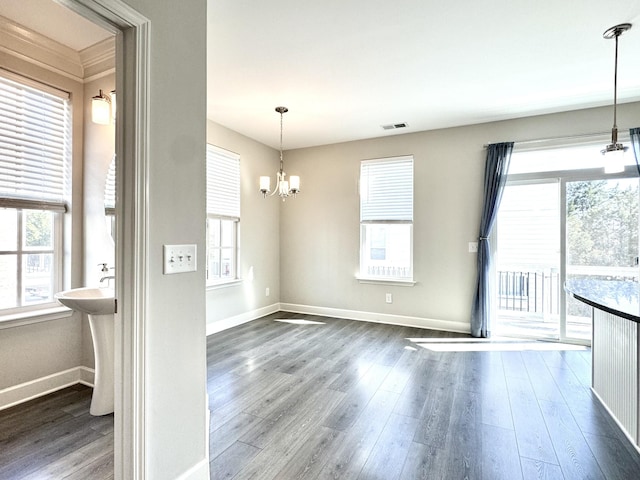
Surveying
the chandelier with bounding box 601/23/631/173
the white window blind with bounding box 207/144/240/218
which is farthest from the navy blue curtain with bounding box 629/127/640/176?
the white window blind with bounding box 207/144/240/218

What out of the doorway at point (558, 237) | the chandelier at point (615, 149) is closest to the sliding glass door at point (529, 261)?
the doorway at point (558, 237)

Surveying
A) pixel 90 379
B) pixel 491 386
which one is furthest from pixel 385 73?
pixel 90 379

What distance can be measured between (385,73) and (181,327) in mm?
2700

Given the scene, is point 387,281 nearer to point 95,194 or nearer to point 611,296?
point 611,296

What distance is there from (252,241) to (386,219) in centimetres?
201

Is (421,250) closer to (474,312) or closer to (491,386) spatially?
(474,312)

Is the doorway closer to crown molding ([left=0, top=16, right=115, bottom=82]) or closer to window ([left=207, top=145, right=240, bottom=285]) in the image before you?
window ([left=207, top=145, right=240, bottom=285])

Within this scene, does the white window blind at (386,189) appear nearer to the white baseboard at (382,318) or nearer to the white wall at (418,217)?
the white wall at (418,217)

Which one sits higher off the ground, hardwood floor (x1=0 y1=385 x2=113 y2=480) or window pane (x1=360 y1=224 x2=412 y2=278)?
window pane (x1=360 y1=224 x2=412 y2=278)

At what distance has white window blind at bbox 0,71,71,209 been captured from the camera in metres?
2.39

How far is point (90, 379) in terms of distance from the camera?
9.09 feet

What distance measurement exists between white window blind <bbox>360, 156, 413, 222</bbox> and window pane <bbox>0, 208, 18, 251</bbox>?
3837mm

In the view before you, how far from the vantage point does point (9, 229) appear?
2457mm

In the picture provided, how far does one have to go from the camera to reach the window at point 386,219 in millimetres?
4668
